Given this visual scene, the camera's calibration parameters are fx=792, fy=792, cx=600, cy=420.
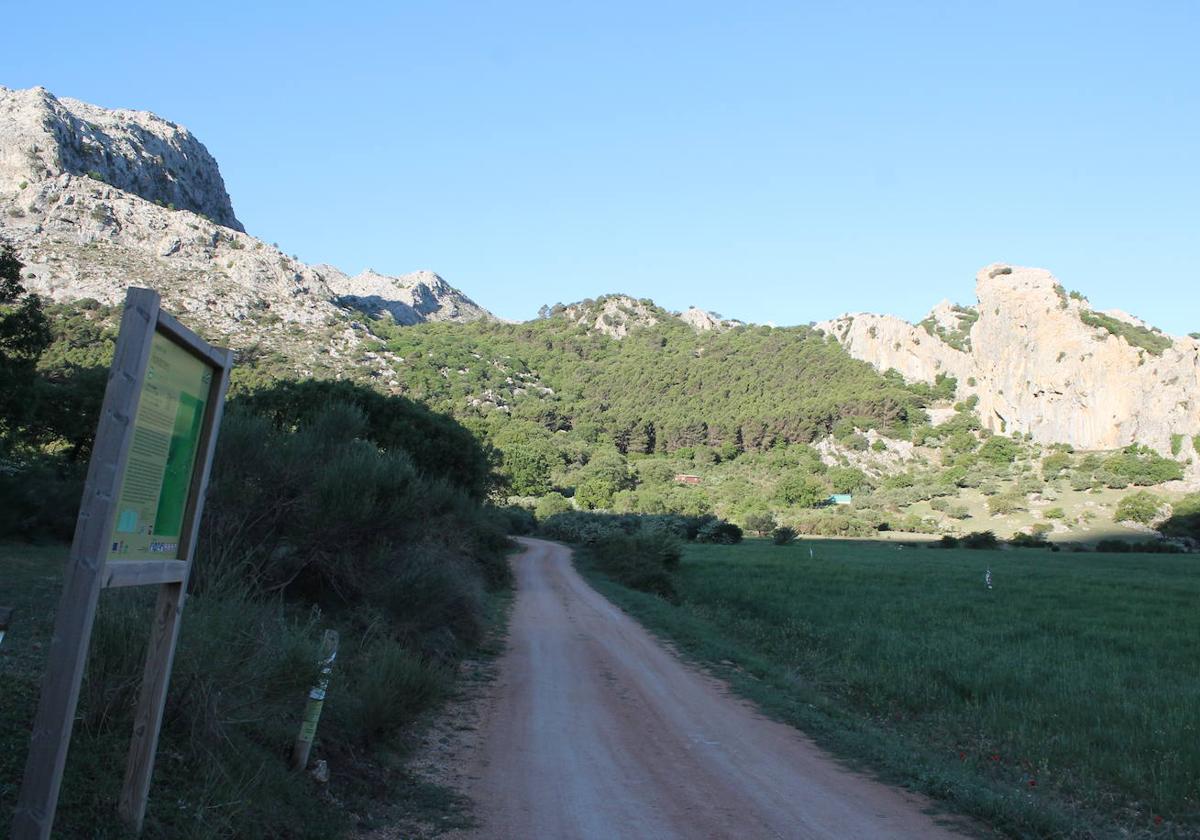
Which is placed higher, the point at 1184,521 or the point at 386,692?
the point at 1184,521

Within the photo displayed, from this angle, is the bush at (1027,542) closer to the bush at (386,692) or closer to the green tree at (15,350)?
the bush at (386,692)

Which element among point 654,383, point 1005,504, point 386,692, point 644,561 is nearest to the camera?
point 386,692

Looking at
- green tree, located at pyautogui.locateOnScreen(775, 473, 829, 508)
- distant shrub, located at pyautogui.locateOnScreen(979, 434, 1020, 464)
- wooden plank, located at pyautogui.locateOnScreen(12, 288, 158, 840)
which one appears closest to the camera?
wooden plank, located at pyautogui.locateOnScreen(12, 288, 158, 840)

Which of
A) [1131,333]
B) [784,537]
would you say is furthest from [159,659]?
[1131,333]

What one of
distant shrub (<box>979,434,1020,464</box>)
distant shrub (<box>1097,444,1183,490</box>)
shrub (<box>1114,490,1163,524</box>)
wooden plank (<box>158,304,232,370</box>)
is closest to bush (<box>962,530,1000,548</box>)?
shrub (<box>1114,490,1163,524</box>)

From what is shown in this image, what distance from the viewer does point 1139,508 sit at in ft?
241

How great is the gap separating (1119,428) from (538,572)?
105521 millimetres

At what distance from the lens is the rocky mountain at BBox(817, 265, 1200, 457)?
105 m

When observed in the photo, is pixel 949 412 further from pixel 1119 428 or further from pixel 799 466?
pixel 799 466

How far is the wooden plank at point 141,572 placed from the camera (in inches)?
128

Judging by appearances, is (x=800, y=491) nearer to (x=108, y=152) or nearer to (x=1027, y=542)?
(x=1027, y=542)

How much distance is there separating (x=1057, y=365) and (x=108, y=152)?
128m

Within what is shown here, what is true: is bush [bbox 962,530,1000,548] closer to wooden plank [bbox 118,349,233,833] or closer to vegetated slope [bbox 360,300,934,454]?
vegetated slope [bbox 360,300,934,454]

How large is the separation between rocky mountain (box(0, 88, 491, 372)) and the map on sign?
73.2 metres
